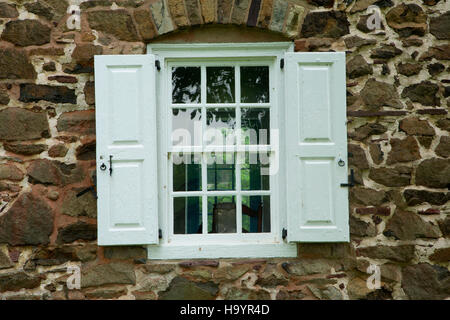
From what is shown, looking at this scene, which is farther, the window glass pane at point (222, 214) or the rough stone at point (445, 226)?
the window glass pane at point (222, 214)

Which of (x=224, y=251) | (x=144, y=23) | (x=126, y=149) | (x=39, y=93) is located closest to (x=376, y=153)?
(x=224, y=251)

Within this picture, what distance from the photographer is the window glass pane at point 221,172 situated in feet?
10.5

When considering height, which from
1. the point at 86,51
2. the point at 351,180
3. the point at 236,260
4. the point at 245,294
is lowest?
the point at 245,294

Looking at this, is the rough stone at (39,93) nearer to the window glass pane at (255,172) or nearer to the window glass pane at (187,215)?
the window glass pane at (187,215)

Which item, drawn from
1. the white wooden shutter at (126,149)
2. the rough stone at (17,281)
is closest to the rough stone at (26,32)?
the white wooden shutter at (126,149)

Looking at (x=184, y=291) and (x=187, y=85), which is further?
(x=187, y=85)

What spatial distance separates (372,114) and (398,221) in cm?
86

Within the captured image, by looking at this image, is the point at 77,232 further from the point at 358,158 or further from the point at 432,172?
the point at 432,172

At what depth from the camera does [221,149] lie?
313cm

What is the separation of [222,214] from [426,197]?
1625 mm

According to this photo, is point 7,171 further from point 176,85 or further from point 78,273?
point 176,85

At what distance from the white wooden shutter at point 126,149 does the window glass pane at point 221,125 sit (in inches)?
19.6

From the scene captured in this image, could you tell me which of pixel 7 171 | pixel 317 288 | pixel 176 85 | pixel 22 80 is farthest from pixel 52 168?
pixel 317 288

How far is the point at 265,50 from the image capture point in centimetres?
313
